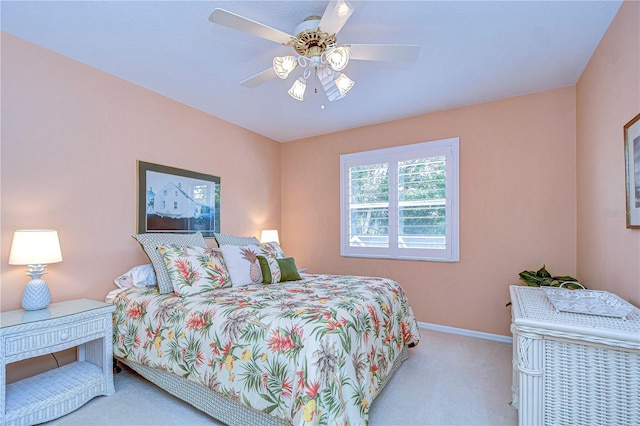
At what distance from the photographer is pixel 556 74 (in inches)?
105

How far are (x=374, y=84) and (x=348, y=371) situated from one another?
2.38 m

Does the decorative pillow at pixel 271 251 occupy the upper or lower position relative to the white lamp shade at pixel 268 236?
lower

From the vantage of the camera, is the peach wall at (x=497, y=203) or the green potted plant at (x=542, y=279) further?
the peach wall at (x=497, y=203)

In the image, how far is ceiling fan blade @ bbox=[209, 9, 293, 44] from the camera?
4.98ft

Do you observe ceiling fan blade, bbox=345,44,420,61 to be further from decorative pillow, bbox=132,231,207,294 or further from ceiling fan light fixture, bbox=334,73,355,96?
decorative pillow, bbox=132,231,207,294

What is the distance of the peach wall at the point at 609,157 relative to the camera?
1710 mm

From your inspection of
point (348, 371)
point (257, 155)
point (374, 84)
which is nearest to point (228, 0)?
point (374, 84)

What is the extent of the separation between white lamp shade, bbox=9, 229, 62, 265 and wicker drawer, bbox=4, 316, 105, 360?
0.44 metres

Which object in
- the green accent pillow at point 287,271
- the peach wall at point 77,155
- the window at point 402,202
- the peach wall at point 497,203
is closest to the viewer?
the peach wall at point 77,155

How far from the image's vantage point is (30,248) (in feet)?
6.39

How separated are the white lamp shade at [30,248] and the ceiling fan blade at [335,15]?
219cm

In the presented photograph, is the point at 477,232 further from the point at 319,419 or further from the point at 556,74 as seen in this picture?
the point at 319,419

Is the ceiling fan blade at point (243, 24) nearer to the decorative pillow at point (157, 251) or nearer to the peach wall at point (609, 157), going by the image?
the decorative pillow at point (157, 251)

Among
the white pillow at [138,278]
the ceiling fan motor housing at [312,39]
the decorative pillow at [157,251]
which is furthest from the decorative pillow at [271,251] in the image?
the ceiling fan motor housing at [312,39]
